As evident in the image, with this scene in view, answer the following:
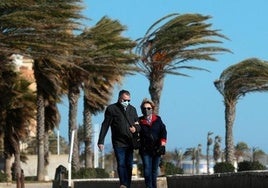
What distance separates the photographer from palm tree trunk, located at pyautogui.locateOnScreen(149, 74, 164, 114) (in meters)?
36.4

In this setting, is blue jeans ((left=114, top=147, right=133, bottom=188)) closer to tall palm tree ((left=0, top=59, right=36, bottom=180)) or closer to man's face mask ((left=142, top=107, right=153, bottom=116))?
man's face mask ((left=142, top=107, right=153, bottom=116))

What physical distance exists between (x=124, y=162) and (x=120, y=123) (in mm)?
658

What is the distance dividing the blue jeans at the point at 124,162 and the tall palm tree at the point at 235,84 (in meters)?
29.6

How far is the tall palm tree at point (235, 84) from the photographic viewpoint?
41375mm

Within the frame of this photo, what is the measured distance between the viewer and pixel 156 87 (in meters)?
36.7

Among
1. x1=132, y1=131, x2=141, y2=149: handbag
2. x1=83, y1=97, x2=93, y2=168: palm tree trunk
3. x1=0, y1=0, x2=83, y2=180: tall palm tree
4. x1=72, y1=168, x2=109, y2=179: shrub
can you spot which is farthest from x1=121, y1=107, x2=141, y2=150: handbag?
x1=83, y1=97, x2=93, y2=168: palm tree trunk

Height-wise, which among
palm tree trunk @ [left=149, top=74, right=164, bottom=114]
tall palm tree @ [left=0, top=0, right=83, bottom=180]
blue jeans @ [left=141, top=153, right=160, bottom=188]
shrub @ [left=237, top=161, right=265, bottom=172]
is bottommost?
blue jeans @ [left=141, top=153, right=160, bottom=188]

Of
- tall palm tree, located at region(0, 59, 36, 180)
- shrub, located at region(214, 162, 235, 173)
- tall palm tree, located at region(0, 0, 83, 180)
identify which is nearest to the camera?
tall palm tree, located at region(0, 0, 83, 180)

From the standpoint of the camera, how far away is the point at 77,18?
3030cm

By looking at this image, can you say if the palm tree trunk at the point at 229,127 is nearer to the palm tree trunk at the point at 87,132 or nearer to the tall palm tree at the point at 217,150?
the palm tree trunk at the point at 87,132

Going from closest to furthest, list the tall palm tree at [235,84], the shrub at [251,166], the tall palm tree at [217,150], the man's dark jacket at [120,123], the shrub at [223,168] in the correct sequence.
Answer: the man's dark jacket at [120,123], the shrub at [251,166], the shrub at [223,168], the tall palm tree at [235,84], the tall palm tree at [217,150]

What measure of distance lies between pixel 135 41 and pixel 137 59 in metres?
1.10

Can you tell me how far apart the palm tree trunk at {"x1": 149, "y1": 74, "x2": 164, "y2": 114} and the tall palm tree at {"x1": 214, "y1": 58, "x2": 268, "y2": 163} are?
22.3ft

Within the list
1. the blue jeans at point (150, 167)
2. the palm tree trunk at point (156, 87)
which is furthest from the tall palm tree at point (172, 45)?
the blue jeans at point (150, 167)
